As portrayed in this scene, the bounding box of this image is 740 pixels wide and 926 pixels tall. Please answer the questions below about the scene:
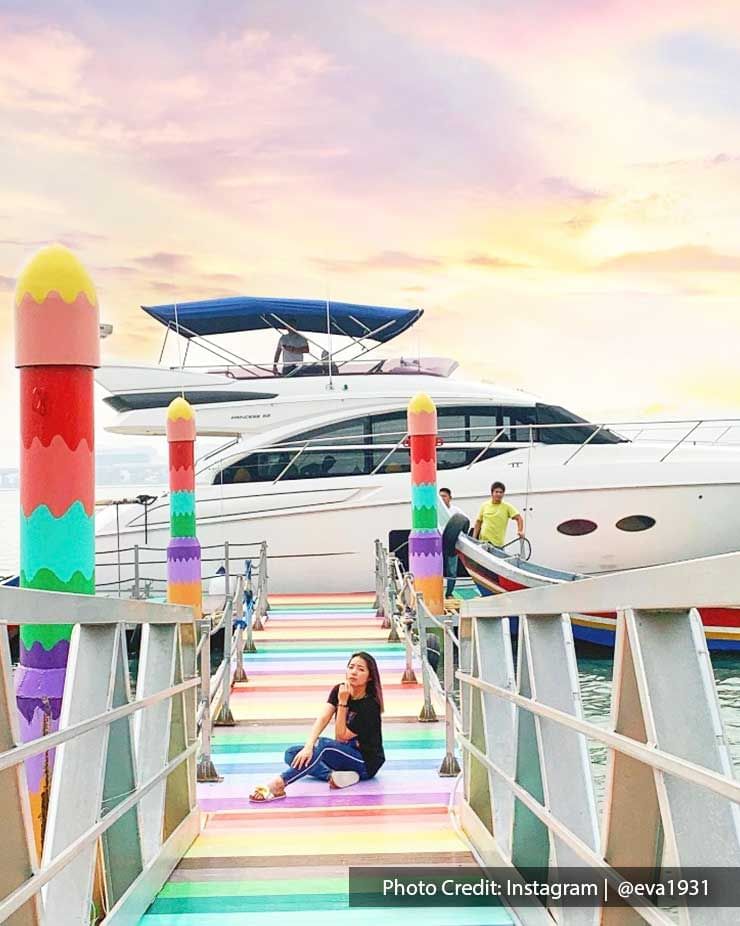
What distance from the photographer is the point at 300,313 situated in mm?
20219

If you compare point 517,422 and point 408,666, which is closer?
point 408,666

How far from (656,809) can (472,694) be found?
2603 millimetres

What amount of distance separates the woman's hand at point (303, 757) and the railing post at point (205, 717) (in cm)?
49

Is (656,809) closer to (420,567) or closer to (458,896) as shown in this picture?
(458,896)

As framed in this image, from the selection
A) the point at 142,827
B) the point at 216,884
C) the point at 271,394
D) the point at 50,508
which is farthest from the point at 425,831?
the point at 271,394

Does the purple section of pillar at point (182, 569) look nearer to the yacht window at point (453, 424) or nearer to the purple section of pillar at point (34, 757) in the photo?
the purple section of pillar at point (34, 757)

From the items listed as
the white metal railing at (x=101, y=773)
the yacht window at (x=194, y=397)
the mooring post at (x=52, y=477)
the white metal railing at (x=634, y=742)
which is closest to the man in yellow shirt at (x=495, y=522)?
the yacht window at (x=194, y=397)

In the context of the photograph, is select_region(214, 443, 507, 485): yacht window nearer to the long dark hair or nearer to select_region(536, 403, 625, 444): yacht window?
select_region(536, 403, 625, 444): yacht window

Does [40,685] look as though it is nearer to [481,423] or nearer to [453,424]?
[453,424]

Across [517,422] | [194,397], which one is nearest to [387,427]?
[517,422]

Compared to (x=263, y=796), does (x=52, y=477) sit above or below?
above

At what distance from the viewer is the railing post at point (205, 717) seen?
632cm

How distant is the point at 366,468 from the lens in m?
19.1

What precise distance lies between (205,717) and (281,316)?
14521 mm
